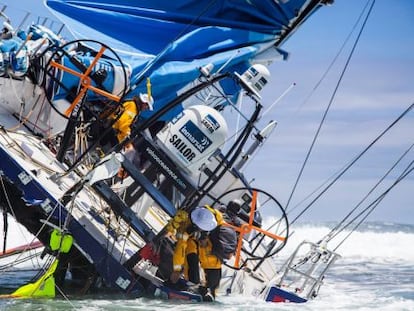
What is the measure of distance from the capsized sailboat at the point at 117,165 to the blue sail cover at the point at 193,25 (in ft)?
0.66

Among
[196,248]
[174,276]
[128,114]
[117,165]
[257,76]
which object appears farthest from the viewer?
[257,76]

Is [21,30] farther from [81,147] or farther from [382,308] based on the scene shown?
[382,308]

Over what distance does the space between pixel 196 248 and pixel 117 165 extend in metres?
1.69

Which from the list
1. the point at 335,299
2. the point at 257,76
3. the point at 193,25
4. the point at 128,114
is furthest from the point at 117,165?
the point at 193,25

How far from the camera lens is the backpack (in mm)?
8969

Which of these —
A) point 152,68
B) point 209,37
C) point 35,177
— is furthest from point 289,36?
point 35,177

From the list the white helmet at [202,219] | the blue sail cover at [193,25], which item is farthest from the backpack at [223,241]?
the blue sail cover at [193,25]

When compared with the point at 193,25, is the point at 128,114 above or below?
below

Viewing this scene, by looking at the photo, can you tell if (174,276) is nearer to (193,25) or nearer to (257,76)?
(257,76)

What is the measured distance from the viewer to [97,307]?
786 centimetres

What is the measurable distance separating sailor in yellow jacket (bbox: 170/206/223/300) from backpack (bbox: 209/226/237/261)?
82 millimetres

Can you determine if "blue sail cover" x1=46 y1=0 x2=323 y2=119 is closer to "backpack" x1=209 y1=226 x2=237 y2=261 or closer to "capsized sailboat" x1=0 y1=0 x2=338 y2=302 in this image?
"capsized sailboat" x1=0 y1=0 x2=338 y2=302

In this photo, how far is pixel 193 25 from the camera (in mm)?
14680

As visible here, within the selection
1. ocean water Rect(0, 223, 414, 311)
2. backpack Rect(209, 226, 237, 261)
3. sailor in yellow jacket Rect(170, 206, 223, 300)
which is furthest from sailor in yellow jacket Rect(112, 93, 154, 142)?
ocean water Rect(0, 223, 414, 311)
